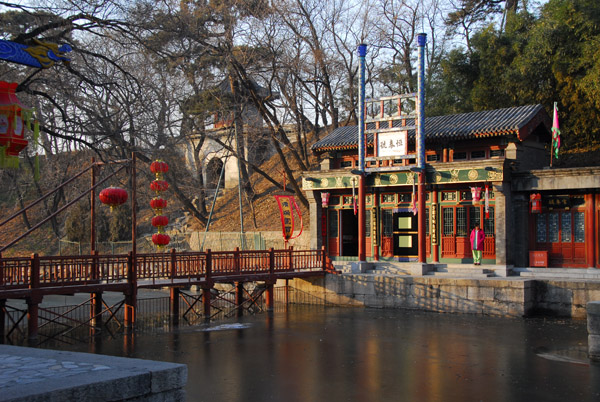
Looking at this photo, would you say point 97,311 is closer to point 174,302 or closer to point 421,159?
point 174,302

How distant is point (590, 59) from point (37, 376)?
27.5 m

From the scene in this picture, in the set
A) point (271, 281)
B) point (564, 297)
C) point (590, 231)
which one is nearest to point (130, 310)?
point (271, 281)

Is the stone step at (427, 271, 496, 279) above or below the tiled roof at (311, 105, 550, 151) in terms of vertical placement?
below

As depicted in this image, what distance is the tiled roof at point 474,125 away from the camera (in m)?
23.9

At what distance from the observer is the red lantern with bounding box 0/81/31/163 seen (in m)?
8.42

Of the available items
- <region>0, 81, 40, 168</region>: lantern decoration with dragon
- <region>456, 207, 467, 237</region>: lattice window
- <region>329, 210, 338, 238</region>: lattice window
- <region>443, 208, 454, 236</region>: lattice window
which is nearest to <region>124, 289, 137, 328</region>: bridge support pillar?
<region>0, 81, 40, 168</region>: lantern decoration with dragon

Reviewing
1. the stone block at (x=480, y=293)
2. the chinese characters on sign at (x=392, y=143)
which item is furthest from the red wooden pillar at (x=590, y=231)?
the chinese characters on sign at (x=392, y=143)

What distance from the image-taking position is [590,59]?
27.9 metres

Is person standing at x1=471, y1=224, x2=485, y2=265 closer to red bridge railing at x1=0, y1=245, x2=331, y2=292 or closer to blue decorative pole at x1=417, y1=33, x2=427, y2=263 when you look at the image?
blue decorative pole at x1=417, y1=33, x2=427, y2=263

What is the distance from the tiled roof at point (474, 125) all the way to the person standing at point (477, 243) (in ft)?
11.8

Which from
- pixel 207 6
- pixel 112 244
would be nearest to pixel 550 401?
pixel 112 244

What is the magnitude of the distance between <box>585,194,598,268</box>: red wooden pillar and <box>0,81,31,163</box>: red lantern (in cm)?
1920

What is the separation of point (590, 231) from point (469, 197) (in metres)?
4.47

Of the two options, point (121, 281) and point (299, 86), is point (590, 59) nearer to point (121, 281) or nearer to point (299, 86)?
point (299, 86)
